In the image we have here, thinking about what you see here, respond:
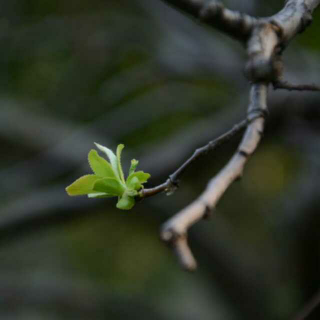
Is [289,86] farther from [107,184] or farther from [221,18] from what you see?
[107,184]

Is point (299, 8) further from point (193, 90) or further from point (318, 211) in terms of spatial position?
point (193, 90)

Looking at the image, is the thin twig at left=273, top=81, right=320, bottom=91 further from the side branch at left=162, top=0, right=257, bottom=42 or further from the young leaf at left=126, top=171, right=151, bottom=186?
the young leaf at left=126, top=171, right=151, bottom=186

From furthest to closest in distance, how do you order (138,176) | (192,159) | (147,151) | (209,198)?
(147,151)
(138,176)
(192,159)
(209,198)

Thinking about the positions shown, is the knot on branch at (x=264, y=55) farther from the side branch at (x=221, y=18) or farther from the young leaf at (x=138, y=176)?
the young leaf at (x=138, y=176)

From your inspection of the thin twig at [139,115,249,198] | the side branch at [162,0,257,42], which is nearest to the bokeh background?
the side branch at [162,0,257,42]

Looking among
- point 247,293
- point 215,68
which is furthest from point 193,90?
point 247,293

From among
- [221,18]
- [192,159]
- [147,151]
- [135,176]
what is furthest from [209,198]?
[147,151]
